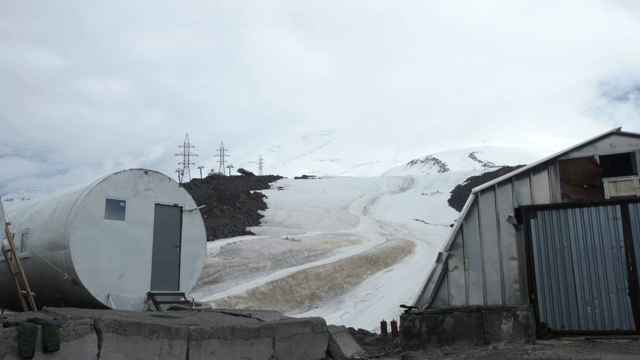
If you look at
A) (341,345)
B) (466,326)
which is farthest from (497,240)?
(341,345)

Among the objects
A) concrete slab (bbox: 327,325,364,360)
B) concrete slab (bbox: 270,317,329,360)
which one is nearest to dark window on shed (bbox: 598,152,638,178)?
concrete slab (bbox: 327,325,364,360)

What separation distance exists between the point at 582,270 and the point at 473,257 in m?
2.24

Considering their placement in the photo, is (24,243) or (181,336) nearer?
(181,336)

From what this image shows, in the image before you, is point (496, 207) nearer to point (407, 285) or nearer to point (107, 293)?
point (107, 293)

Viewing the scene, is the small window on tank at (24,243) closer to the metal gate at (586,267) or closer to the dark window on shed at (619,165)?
the metal gate at (586,267)

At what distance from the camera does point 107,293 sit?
1285cm

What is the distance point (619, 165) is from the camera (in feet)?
42.7

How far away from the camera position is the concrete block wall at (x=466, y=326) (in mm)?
12062

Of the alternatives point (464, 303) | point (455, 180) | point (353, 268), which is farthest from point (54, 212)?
point (455, 180)

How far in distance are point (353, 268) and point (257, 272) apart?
16.5ft

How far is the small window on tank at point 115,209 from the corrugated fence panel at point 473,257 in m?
7.58

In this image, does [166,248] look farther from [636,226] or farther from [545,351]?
[636,226]

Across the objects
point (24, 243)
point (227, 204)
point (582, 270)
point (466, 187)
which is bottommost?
point (582, 270)

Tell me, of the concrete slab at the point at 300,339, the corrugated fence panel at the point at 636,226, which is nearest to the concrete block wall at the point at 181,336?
the concrete slab at the point at 300,339
